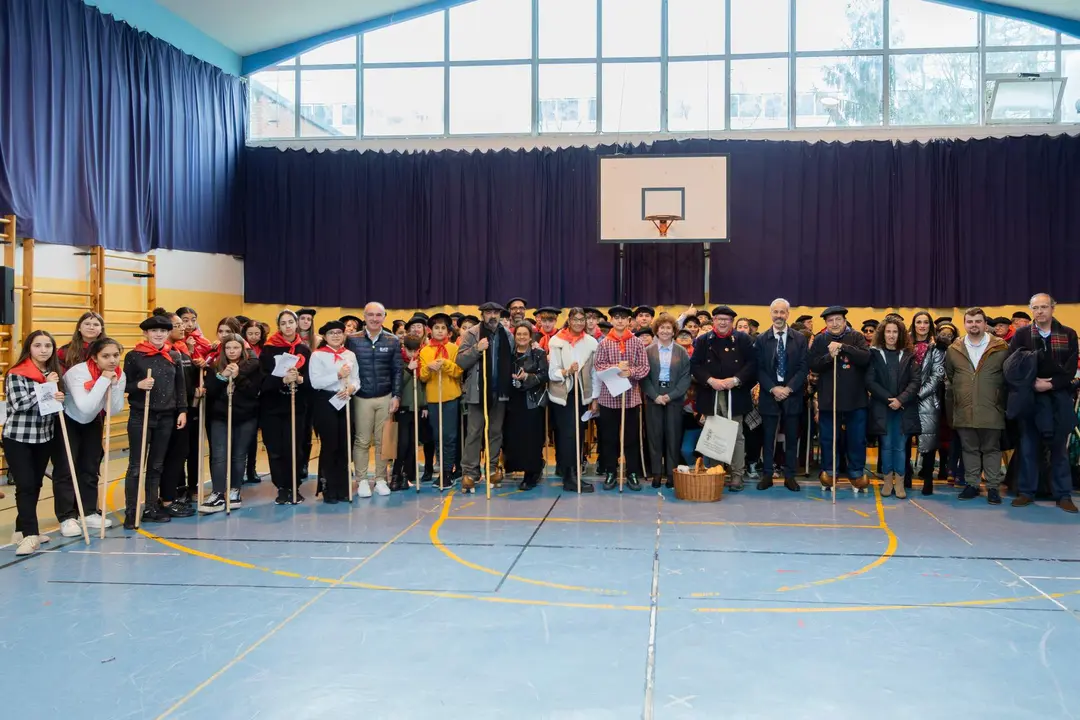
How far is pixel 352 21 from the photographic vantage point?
12.7 m

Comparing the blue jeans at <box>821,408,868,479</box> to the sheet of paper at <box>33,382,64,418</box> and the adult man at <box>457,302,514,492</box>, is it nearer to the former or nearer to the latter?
the adult man at <box>457,302,514,492</box>

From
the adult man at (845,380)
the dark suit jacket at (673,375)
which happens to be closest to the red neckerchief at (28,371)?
the dark suit jacket at (673,375)

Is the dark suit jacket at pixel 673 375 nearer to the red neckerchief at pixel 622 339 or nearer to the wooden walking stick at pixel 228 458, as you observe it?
the red neckerchief at pixel 622 339

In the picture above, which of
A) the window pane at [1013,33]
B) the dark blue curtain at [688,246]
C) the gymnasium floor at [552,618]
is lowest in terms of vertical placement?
the gymnasium floor at [552,618]

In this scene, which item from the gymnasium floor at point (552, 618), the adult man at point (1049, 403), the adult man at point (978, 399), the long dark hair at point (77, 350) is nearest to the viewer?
the gymnasium floor at point (552, 618)

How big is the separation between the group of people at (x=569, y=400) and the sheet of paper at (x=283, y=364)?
0.02 metres

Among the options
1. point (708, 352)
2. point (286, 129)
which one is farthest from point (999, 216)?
point (286, 129)

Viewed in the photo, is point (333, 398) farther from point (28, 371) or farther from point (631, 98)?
point (631, 98)

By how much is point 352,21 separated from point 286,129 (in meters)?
2.04

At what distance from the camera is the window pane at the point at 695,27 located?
1241cm

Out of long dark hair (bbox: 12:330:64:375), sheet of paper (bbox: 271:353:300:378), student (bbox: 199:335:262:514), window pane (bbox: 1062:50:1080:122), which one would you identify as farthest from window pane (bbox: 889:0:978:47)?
long dark hair (bbox: 12:330:64:375)

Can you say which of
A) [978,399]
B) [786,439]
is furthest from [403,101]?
[978,399]

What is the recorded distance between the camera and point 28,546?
5105mm

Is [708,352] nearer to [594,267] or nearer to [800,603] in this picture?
[800,603]
